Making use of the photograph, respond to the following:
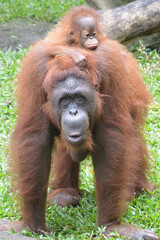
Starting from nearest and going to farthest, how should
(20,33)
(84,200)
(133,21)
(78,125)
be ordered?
(78,125)
(84,200)
(133,21)
(20,33)

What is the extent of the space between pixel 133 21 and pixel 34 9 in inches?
149

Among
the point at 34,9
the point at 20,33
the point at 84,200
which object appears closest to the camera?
the point at 84,200

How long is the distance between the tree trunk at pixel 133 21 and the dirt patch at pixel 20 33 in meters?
1.68

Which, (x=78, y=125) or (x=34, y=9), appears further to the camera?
(x=34, y=9)

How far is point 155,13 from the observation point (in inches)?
257

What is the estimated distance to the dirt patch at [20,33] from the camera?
7770 millimetres

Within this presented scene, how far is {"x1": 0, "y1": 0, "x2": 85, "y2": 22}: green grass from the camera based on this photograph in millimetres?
9464

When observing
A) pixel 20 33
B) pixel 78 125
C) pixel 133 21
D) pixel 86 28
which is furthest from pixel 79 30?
pixel 20 33

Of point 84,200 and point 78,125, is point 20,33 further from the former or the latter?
point 78,125

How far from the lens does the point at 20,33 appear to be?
8.45 m

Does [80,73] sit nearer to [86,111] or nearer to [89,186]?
[86,111]

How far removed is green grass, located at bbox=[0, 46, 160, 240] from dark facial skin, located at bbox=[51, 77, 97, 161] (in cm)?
81

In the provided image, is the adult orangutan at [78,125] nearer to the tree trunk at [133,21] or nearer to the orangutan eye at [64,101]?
the orangutan eye at [64,101]

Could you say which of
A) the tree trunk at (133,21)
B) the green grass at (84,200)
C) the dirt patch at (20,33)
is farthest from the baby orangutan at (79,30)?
the dirt patch at (20,33)
